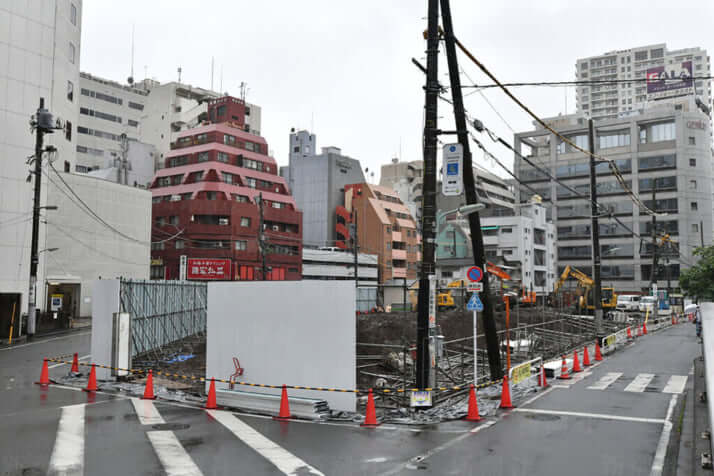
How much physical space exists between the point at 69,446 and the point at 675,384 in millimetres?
17861

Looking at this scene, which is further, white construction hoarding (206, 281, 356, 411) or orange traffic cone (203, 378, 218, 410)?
orange traffic cone (203, 378, 218, 410)

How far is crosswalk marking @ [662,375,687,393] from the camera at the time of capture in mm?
17820

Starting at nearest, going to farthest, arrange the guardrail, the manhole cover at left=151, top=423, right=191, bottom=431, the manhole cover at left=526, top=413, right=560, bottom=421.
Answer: the guardrail < the manhole cover at left=151, top=423, right=191, bottom=431 < the manhole cover at left=526, top=413, right=560, bottom=421

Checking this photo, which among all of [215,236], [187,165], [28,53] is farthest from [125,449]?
[187,165]

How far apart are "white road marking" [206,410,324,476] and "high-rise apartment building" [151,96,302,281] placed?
169 feet

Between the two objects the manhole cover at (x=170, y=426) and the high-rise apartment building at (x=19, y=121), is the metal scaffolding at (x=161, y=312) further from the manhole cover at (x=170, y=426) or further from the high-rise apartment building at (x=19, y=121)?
the high-rise apartment building at (x=19, y=121)

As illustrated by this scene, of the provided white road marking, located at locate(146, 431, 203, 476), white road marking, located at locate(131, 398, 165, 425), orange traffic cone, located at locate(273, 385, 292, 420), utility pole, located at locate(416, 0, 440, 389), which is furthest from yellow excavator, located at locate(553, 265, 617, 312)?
white road marking, located at locate(146, 431, 203, 476)

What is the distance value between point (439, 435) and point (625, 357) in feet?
59.9

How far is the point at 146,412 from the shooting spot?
46.6 ft

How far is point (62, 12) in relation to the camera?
46.5 metres

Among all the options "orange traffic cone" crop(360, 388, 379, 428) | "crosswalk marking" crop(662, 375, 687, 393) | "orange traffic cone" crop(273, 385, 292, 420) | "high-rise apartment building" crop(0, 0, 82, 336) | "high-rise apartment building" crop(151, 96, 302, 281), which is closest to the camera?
"orange traffic cone" crop(360, 388, 379, 428)

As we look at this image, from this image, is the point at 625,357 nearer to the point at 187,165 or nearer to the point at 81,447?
the point at 81,447

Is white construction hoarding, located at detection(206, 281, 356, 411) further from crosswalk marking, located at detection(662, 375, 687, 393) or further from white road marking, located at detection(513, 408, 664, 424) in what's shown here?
crosswalk marking, located at detection(662, 375, 687, 393)

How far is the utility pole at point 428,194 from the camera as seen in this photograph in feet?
46.7
